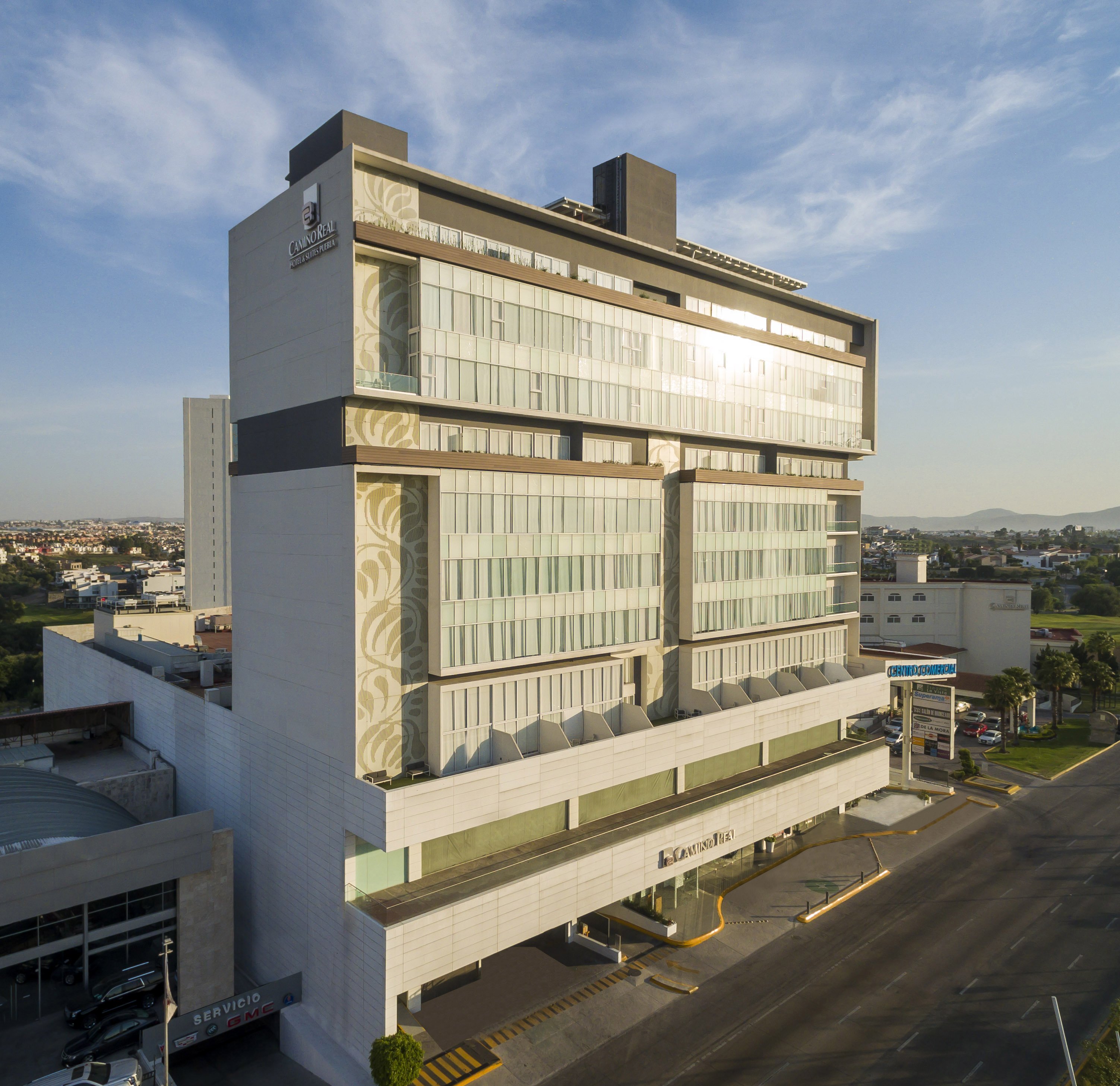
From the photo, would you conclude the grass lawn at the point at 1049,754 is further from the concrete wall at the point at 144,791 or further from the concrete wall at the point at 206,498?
the concrete wall at the point at 206,498

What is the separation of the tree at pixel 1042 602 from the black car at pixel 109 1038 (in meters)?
190

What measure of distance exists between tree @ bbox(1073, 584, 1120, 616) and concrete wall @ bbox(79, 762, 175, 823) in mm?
192885

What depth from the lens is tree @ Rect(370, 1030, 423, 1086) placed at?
27562 mm

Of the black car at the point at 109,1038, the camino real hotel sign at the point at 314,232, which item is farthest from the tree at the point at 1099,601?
the black car at the point at 109,1038

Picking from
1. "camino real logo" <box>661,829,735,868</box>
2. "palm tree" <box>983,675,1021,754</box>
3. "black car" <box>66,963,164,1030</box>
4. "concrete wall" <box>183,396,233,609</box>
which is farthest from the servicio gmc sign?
"concrete wall" <box>183,396,233,609</box>

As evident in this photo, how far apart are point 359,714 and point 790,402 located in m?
37.3

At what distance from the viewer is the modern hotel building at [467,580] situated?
3250cm

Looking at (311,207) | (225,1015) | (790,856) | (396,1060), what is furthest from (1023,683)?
(311,207)

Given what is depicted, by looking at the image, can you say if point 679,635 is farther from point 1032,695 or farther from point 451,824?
point 1032,695

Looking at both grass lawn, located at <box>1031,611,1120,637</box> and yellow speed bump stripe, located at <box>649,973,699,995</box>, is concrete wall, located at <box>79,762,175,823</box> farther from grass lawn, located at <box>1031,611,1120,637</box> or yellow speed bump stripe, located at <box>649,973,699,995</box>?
grass lawn, located at <box>1031,611,1120,637</box>

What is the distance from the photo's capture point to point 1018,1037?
32125 mm

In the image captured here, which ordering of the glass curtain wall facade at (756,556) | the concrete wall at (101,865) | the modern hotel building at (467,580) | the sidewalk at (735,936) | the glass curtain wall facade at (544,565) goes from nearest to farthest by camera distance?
the concrete wall at (101,865)
the sidewalk at (735,936)
the modern hotel building at (467,580)
the glass curtain wall facade at (544,565)
the glass curtain wall facade at (756,556)

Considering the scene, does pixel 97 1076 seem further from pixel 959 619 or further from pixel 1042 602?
pixel 1042 602

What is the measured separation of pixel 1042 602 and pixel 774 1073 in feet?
587
